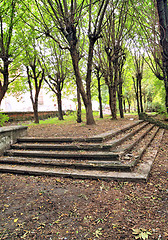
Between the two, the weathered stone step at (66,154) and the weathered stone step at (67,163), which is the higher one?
the weathered stone step at (66,154)

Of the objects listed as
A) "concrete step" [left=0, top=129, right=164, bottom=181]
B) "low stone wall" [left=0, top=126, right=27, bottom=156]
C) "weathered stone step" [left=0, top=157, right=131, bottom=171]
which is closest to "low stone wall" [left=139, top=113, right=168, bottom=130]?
"concrete step" [left=0, top=129, right=164, bottom=181]

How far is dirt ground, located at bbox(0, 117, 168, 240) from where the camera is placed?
91.3 inches

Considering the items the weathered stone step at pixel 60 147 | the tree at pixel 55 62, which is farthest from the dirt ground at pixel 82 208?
the tree at pixel 55 62

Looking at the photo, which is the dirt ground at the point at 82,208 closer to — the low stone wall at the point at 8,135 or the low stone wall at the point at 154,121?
the low stone wall at the point at 8,135

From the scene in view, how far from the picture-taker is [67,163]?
4.55m

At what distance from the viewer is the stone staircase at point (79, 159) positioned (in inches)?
159

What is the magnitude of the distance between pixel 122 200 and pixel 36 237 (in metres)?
1.56

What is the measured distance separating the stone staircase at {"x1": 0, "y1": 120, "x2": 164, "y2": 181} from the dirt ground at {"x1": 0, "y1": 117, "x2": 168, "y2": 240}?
246 mm

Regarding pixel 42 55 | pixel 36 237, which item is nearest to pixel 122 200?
pixel 36 237

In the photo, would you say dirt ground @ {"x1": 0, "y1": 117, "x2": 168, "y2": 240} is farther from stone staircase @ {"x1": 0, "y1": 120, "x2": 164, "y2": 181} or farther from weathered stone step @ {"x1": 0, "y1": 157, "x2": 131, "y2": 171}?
weathered stone step @ {"x1": 0, "y1": 157, "x2": 131, "y2": 171}

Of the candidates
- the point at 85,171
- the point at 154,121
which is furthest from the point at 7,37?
the point at 154,121

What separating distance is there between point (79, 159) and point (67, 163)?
0.41m

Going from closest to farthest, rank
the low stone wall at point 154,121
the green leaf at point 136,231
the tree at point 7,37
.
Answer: the green leaf at point 136,231
the tree at point 7,37
the low stone wall at point 154,121

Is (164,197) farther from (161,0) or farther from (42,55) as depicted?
(42,55)
